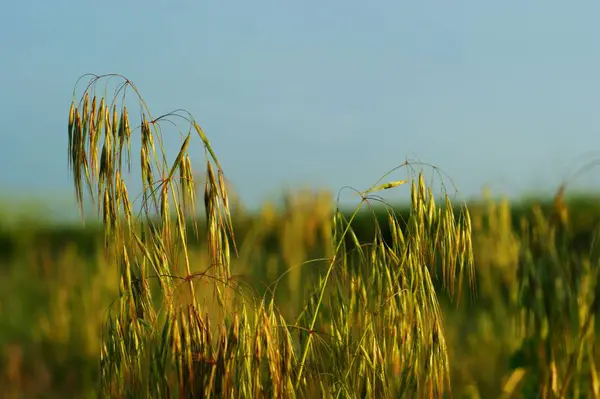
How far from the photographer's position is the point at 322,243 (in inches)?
245

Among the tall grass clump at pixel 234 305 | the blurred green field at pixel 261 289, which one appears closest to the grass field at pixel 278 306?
the tall grass clump at pixel 234 305

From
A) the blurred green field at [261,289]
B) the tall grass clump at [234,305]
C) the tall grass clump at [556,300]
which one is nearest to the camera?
the tall grass clump at [234,305]

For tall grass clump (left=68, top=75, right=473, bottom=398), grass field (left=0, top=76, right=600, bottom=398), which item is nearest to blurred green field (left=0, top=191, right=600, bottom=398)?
grass field (left=0, top=76, right=600, bottom=398)

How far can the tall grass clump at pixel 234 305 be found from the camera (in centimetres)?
156

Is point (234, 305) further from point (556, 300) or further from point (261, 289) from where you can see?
point (261, 289)

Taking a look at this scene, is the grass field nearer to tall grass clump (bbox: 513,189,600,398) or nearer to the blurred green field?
tall grass clump (bbox: 513,189,600,398)

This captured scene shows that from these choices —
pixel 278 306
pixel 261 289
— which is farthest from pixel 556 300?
pixel 261 289

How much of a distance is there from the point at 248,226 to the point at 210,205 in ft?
13.1

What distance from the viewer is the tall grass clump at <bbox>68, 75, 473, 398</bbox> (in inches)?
61.5

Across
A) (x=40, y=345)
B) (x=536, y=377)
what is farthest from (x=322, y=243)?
(x=536, y=377)

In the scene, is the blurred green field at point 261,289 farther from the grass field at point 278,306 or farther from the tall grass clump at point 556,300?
the grass field at point 278,306

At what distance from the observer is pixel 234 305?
168 cm

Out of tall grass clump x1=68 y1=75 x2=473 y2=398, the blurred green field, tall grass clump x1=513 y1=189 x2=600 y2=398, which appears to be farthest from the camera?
the blurred green field

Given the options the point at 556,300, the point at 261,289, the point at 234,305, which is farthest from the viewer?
the point at 261,289
